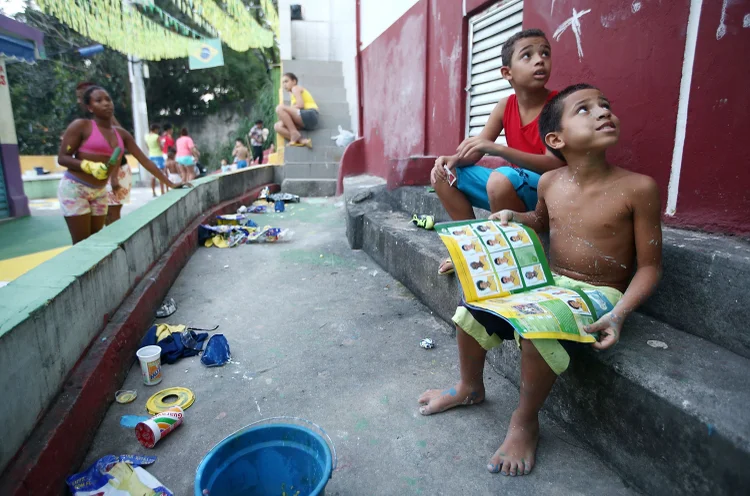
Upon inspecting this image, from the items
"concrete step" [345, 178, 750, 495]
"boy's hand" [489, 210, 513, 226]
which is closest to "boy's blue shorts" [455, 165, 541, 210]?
"boy's hand" [489, 210, 513, 226]

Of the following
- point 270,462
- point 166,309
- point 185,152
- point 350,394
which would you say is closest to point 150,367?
point 166,309

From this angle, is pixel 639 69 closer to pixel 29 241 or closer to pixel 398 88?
pixel 398 88

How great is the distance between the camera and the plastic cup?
2234 mm

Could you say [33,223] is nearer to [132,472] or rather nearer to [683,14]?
[132,472]

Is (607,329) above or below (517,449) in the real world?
above

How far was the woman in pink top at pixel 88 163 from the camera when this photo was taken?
143 inches

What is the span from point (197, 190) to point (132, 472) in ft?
14.4

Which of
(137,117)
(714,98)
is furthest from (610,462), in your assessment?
(137,117)

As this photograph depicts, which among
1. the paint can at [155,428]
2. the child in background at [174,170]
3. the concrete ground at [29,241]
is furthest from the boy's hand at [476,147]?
the child in background at [174,170]

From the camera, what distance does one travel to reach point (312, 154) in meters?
9.80

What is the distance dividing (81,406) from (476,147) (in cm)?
210

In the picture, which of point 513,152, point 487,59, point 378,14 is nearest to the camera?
point 513,152

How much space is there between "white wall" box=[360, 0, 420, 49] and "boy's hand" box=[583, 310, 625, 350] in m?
5.00

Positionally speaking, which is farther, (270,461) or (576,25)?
(576,25)
